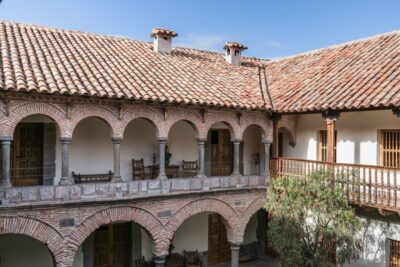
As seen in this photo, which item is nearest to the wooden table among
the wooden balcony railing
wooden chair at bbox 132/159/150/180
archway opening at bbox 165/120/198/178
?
archway opening at bbox 165/120/198/178

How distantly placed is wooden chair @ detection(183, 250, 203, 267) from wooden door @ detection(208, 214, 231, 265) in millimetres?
1045

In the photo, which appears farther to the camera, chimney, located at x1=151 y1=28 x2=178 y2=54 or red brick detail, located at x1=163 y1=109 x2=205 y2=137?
chimney, located at x1=151 y1=28 x2=178 y2=54

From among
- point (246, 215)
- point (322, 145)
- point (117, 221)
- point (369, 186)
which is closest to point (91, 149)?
point (117, 221)

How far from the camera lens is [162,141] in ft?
39.0

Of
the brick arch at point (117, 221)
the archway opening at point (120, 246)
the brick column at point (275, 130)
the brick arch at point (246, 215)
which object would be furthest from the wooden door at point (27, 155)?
the brick column at point (275, 130)

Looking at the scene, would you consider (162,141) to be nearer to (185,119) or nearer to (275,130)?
(185,119)

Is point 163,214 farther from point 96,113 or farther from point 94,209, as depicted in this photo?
point 96,113

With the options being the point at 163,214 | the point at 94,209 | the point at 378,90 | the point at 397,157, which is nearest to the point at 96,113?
the point at 94,209

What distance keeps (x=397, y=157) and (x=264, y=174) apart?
4487mm

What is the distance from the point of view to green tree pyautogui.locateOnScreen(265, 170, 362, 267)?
993 centimetres

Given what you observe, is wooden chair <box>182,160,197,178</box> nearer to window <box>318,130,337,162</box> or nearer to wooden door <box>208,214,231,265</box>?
wooden door <box>208,214,231,265</box>

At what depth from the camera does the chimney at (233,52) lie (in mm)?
17281

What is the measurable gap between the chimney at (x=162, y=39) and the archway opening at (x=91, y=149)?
14.9 feet

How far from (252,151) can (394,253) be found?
6.83 metres
